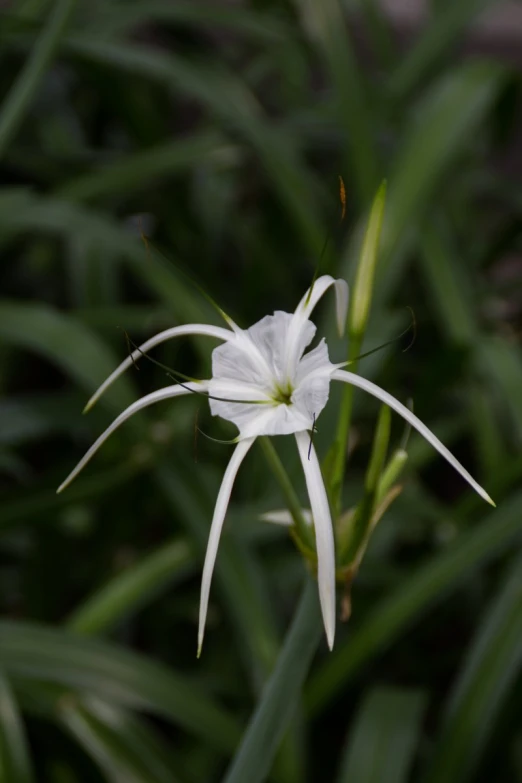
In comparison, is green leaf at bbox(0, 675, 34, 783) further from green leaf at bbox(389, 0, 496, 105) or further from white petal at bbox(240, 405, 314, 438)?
green leaf at bbox(389, 0, 496, 105)

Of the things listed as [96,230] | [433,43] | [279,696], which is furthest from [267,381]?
[433,43]

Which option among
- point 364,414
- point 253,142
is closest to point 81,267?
point 253,142

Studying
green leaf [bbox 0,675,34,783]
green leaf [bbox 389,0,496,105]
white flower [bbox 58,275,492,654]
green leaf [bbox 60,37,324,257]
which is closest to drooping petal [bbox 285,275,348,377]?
white flower [bbox 58,275,492,654]

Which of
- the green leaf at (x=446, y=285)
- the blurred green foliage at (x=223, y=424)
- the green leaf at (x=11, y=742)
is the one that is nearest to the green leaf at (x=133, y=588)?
the blurred green foliage at (x=223, y=424)

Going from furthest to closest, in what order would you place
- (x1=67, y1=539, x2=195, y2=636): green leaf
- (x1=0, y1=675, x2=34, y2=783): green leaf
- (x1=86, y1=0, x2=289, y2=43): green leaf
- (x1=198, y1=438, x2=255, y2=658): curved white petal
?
(x1=86, y1=0, x2=289, y2=43): green leaf < (x1=67, y1=539, x2=195, y2=636): green leaf < (x1=0, y1=675, x2=34, y2=783): green leaf < (x1=198, y1=438, x2=255, y2=658): curved white petal

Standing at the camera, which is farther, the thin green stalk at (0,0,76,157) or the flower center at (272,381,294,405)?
the thin green stalk at (0,0,76,157)

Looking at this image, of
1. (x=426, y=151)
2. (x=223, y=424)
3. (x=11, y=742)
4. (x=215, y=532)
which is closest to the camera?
(x=215, y=532)

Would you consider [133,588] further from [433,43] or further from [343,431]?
[433,43]
